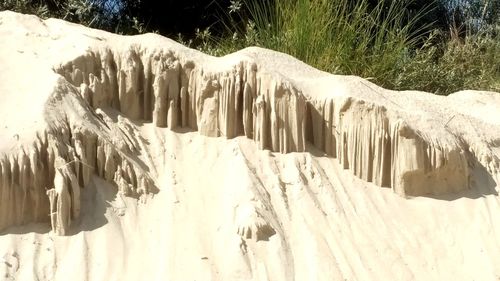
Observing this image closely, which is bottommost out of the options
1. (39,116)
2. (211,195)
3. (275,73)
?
(211,195)

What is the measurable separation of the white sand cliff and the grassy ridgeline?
54.1 inches

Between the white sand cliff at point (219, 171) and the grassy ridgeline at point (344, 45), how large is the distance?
137 centimetres

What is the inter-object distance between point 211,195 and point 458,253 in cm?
198

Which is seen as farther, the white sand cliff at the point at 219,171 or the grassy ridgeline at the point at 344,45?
the grassy ridgeline at the point at 344,45

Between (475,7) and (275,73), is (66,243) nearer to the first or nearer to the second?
(275,73)

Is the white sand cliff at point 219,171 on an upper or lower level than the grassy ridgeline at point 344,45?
lower

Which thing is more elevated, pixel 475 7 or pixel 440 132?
pixel 475 7

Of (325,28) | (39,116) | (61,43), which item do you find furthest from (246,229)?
(325,28)

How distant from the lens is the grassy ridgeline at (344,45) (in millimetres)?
8578

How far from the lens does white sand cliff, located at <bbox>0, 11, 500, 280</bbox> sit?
5551mm

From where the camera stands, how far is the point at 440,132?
279 inches

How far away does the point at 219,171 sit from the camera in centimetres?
641

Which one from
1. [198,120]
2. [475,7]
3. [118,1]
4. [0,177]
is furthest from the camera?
[475,7]

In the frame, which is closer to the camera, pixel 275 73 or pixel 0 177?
pixel 0 177
